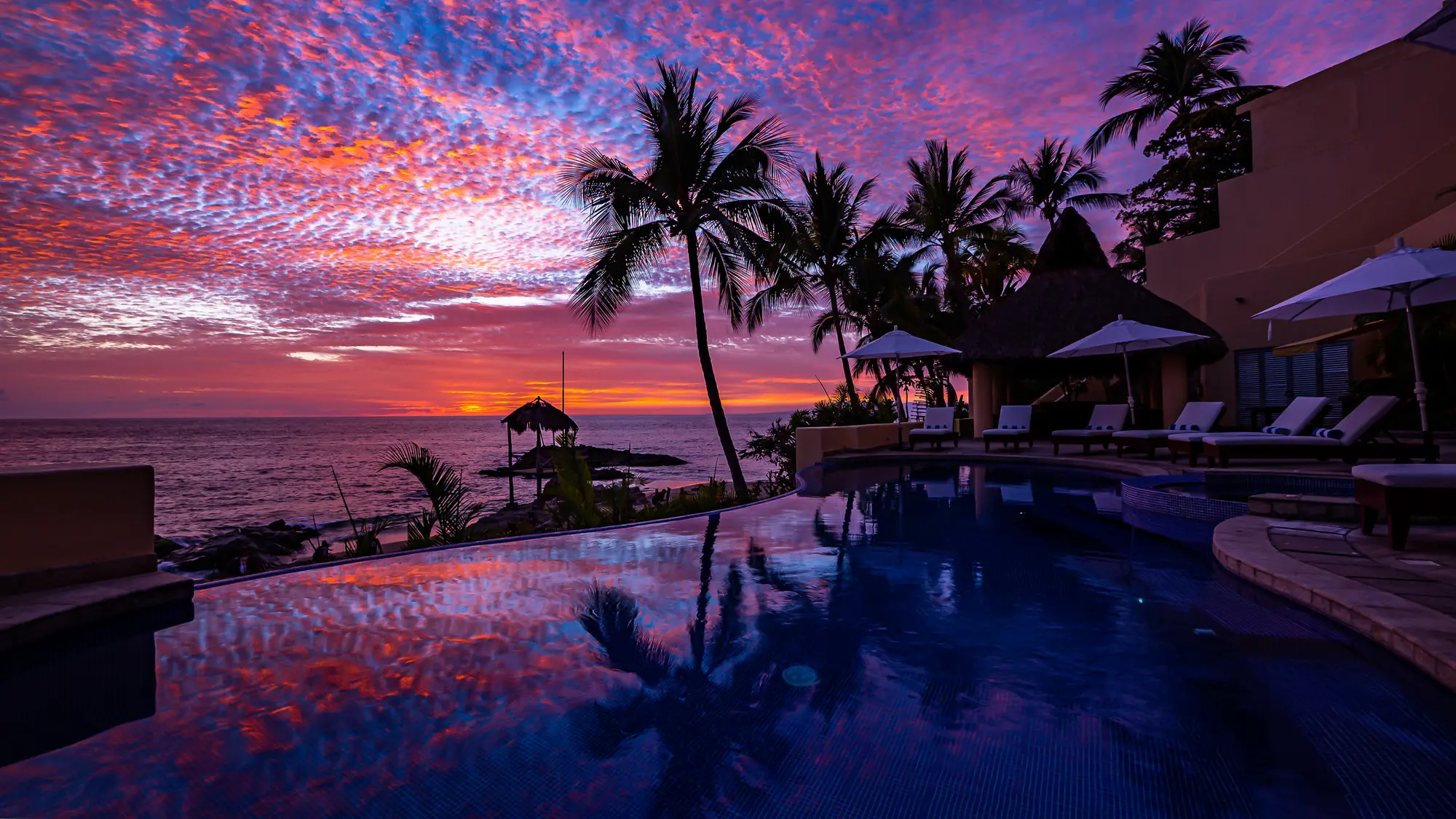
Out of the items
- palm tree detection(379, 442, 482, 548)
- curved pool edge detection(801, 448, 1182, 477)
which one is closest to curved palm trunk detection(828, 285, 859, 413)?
curved pool edge detection(801, 448, 1182, 477)

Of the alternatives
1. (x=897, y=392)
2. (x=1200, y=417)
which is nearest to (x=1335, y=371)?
(x=1200, y=417)

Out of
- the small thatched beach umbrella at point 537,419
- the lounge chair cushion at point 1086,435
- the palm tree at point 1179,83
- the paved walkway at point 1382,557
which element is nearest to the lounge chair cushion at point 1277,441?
the lounge chair cushion at point 1086,435

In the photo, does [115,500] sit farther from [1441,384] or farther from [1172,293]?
[1172,293]

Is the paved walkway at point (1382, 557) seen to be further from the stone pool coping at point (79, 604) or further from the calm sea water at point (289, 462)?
the calm sea water at point (289, 462)

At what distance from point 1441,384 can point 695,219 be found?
1252 centimetres

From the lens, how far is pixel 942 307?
23.5 meters

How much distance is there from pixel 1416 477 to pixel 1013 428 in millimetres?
9303

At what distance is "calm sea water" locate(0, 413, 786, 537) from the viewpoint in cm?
2658

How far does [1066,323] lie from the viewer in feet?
52.7

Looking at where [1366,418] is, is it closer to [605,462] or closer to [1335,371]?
[1335,371]

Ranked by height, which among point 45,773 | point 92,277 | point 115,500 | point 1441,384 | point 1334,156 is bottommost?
point 45,773

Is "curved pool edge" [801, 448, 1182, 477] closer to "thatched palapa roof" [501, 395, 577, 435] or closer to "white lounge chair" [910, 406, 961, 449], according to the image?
"white lounge chair" [910, 406, 961, 449]

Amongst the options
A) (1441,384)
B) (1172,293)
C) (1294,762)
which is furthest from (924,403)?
(1294,762)

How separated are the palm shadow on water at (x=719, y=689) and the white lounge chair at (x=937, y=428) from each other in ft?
33.1
